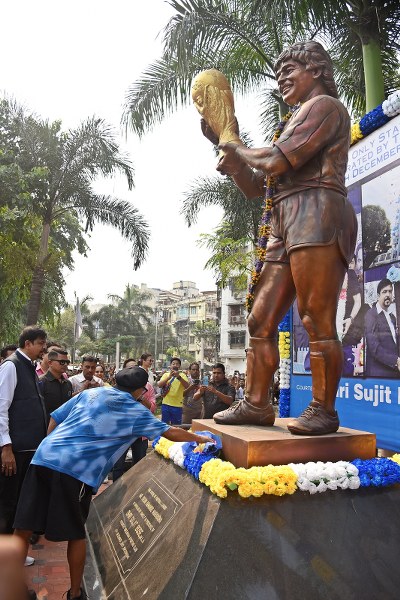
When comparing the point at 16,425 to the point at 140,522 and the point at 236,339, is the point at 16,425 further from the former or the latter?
the point at 236,339

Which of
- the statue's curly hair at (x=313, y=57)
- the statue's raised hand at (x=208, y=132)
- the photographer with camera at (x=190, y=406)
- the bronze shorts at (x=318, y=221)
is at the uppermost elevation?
the statue's curly hair at (x=313, y=57)

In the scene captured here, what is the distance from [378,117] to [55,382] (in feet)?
13.5

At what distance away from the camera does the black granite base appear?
2094mm

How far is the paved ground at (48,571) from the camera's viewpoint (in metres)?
2.98

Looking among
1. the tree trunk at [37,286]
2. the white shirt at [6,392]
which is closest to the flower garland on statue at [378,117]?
A: the white shirt at [6,392]

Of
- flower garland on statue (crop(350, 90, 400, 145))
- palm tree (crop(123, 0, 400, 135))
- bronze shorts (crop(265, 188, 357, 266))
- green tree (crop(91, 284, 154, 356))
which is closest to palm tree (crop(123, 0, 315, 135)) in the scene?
palm tree (crop(123, 0, 400, 135))

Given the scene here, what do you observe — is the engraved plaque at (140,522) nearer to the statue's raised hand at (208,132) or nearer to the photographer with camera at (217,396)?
the statue's raised hand at (208,132)

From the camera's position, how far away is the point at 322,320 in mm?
2805

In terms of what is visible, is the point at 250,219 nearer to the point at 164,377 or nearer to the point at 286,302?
the point at 164,377

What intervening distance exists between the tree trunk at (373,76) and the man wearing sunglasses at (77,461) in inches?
200


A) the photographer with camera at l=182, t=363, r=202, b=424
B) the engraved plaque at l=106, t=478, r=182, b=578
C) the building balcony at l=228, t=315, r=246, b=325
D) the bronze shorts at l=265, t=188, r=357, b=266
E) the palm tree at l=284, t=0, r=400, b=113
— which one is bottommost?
the engraved plaque at l=106, t=478, r=182, b=578

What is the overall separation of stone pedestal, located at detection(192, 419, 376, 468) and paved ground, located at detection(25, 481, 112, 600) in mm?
1341

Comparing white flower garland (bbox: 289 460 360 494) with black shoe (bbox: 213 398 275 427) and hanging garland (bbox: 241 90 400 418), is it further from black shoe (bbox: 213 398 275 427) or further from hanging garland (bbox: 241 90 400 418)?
hanging garland (bbox: 241 90 400 418)

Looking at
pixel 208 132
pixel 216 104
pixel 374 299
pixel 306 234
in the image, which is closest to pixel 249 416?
pixel 306 234
